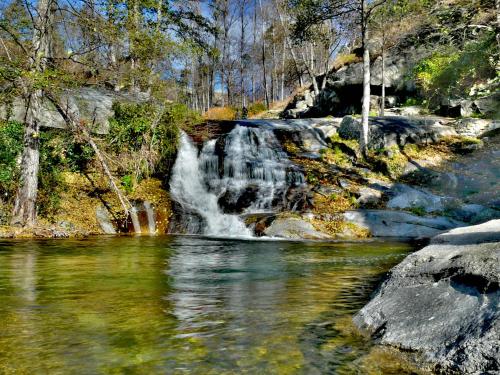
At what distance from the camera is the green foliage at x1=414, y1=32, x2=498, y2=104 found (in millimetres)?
12969

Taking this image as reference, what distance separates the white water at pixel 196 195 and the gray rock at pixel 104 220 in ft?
8.11

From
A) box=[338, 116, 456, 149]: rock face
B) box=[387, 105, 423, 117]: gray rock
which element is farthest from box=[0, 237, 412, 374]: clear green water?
box=[387, 105, 423, 117]: gray rock

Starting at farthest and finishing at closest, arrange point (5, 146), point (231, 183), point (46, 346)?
1. point (231, 183)
2. point (5, 146)
3. point (46, 346)

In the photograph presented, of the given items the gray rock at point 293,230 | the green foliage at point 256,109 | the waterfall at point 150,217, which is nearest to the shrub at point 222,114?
the green foliage at point 256,109

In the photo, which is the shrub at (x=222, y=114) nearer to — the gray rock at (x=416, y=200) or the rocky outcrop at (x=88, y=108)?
the rocky outcrop at (x=88, y=108)

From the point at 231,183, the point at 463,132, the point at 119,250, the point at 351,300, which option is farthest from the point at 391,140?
the point at 351,300

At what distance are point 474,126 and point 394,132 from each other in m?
4.42

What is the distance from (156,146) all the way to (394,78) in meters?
21.2

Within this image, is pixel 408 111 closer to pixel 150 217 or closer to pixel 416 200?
pixel 416 200

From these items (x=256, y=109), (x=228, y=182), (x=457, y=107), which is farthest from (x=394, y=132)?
(x=256, y=109)

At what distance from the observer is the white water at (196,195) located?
14219 mm

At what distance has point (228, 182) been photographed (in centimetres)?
1664

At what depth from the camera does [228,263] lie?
8.27m

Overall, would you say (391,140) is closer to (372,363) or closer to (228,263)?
(228,263)
